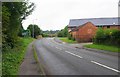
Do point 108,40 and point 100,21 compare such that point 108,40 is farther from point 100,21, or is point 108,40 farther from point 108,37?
point 100,21

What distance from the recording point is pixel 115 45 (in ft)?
112

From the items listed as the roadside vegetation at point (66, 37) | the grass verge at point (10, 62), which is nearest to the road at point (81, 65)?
the grass verge at point (10, 62)

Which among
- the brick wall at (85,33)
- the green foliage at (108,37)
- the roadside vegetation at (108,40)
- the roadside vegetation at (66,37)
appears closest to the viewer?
the roadside vegetation at (108,40)

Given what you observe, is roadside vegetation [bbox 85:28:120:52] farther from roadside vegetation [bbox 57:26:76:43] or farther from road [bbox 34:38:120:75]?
roadside vegetation [bbox 57:26:76:43]

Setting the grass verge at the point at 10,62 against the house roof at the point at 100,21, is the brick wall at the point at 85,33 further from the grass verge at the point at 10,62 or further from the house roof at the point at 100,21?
the grass verge at the point at 10,62

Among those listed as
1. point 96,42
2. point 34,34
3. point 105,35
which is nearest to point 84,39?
point 96,42

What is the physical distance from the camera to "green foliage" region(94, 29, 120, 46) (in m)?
34.0

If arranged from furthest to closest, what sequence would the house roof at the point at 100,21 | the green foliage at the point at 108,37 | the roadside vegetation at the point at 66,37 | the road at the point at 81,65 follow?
1. the house roof at the point at 100,21
2. the roadside vegetation at the point at 66,37
3. the green foliage at the point at 108,37
4. the road at the point at 81,65

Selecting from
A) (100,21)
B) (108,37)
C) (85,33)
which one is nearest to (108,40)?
(108,37)

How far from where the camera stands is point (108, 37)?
3772 cm

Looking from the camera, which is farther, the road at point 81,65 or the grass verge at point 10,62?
the road at point 81,65

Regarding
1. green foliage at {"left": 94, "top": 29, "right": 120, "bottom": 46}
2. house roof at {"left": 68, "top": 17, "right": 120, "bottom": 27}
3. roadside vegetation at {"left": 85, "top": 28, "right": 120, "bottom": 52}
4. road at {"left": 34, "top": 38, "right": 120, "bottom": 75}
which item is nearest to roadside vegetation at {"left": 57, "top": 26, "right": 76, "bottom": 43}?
house roof at {"left": 68, "top": 17, "right": 120, "bottom": 27}

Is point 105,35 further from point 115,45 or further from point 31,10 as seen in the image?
point 31,10

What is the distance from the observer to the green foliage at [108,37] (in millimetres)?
33987
